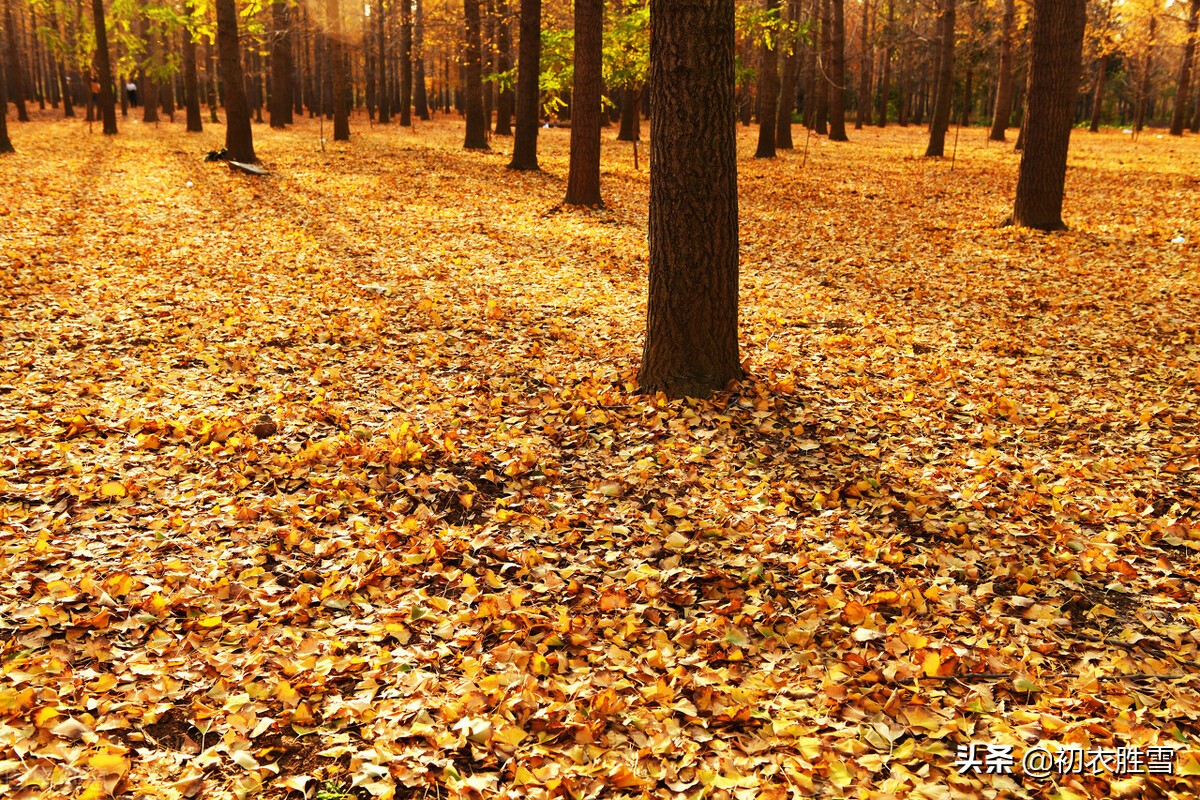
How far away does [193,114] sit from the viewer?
86.6 ft

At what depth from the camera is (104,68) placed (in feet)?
75.8

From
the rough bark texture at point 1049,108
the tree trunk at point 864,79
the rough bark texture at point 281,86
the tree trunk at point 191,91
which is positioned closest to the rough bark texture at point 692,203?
the rough bark texture at point 1049,108

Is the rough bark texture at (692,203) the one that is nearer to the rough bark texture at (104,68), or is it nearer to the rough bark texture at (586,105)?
the rough bark texture at (586,105)

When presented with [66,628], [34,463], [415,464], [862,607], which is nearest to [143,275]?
[34,463]

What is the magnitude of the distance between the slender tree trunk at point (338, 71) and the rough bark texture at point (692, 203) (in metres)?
19.4

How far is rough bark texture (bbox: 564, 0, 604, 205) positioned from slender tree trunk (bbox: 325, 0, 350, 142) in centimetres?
1187

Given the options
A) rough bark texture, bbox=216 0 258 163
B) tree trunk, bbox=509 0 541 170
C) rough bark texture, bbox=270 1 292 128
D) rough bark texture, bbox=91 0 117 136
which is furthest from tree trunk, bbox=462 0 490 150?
rough bark texture, bbox=91 0 117 136

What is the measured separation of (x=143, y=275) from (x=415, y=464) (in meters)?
6.26

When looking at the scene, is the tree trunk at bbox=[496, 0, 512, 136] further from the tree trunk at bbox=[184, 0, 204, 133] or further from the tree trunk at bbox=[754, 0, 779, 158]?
the tree trunk at bbox=[184, 0, 204, 133]

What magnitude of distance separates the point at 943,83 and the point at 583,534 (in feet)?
66.1

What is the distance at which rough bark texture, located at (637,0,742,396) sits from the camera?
17.9 ft

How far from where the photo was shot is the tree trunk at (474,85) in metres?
21.3

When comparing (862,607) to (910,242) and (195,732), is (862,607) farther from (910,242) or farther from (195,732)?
(910,242)

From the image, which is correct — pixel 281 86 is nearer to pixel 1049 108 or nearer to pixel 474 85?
pixel 474 85
